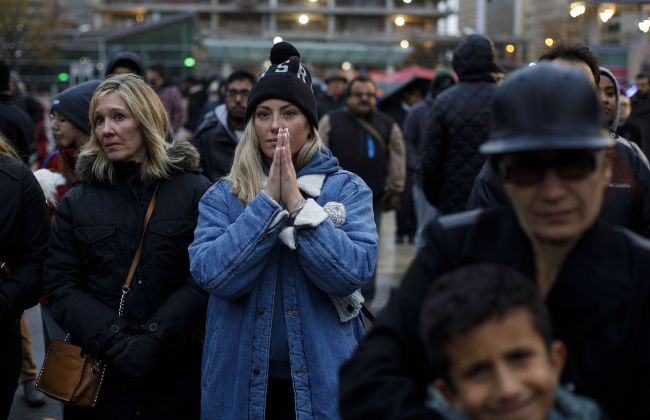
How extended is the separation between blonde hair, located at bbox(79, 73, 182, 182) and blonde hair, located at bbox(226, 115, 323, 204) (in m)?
0.52

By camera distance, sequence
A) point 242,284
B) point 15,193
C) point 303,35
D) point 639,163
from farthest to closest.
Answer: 1. point 303,35
2. point 15,193
3. point 639,163
4. point 242,284

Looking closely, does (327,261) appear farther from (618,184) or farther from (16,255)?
(16,255)

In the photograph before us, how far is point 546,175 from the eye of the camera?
6.68ft

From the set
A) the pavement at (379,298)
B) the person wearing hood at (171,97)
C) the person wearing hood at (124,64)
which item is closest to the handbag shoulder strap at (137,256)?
the pavement at (379,298)

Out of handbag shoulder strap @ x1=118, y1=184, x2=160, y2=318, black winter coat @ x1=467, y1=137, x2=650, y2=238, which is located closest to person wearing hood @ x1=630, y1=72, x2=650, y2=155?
black winter coat @ x1=467, y1=137, x2=650, y2=238

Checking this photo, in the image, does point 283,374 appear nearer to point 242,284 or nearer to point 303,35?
point 242,284

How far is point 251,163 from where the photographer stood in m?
3.90

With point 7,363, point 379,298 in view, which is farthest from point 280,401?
point 379,298

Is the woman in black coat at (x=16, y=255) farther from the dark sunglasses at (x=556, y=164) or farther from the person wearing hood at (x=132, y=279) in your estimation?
the dark sunglasses at (x=556, y=164)

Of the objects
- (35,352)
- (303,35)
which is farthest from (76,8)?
(35,352)

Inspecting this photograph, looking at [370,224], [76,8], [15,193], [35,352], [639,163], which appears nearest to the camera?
[370,224]

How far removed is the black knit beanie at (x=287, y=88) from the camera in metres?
4.04

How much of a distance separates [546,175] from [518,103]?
164 millimetres

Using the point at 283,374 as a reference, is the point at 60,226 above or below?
above
